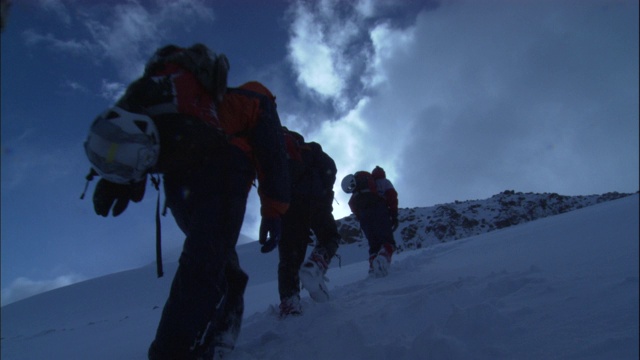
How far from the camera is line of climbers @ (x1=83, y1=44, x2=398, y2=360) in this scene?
1447 millimetres

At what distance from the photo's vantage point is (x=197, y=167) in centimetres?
167

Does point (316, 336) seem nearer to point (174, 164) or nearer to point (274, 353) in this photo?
point (274, 353)

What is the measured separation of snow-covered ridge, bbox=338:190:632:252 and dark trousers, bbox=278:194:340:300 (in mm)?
→ 14392

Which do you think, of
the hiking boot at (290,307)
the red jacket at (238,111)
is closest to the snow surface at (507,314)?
the hiking boot at (290,307)

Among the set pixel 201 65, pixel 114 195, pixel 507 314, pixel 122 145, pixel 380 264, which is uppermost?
pixel 201 65

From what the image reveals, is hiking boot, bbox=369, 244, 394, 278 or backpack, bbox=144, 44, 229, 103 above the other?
backpack, bbox=144, 44, 229, 103

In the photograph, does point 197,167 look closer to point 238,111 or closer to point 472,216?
point 238,111

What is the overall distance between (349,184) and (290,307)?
2.20 meters

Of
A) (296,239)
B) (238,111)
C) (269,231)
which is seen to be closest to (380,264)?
(296,239)

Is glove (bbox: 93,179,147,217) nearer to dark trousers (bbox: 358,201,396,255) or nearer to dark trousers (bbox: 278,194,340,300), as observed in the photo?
dark trousers (bbox: 278,194,340,300)

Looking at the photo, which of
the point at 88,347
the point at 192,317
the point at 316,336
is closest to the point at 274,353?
the point at 316,336

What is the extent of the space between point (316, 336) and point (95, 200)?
1.26 meters

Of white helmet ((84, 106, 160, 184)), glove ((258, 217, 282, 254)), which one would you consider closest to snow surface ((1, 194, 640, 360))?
glove ((258, 217, 282, 254))

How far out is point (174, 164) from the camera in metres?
1.61
